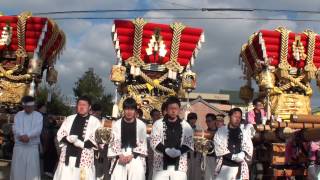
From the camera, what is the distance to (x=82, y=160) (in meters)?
6.08

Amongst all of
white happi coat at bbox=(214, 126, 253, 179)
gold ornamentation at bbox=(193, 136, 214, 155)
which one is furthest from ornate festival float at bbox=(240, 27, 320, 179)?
white happi coat at bbox=(214, 126, 253, 179)

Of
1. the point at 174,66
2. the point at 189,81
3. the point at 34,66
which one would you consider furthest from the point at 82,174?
the point at 34,66

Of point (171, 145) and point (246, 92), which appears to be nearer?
point (171, 145)

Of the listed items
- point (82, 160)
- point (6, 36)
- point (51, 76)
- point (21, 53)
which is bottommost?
point (82, 160)

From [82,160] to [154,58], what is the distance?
4.39 metres

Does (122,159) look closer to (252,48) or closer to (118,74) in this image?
(118,74)

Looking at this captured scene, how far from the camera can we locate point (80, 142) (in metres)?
6.09

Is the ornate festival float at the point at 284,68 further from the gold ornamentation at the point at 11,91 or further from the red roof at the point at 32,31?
the gold ornamentation at the point at 11,91

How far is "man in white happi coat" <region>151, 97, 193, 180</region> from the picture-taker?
19.7ft

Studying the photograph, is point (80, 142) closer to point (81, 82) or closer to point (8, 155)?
point (8, 155)

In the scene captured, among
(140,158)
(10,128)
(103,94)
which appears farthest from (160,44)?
(103,94)

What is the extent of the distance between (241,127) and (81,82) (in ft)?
83.4

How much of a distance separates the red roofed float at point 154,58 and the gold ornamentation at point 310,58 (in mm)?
2269

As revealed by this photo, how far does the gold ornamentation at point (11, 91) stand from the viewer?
1021cm
